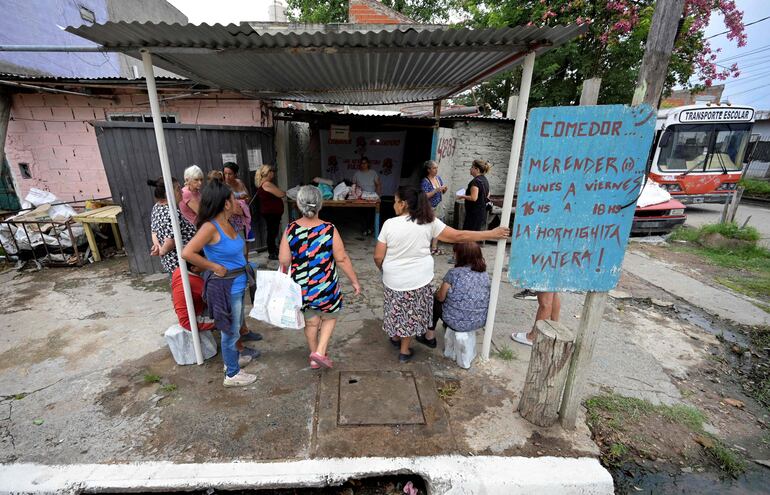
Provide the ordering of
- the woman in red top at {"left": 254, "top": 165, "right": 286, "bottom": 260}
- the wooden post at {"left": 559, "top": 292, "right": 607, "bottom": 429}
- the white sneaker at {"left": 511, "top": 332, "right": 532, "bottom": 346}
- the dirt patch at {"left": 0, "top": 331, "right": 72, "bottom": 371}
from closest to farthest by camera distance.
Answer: the wooden post at {"left": 559, "top": 292, "right": 607, "bottom": 429} < the dirt patch at {"left": 0, "top": 331, "right": 72, "bottom": 371} < the white sneaker at {"left": 511, "top": 332, "right": 532, "bottom": 346} < the woman in red top at {"left": 254, "top": 165, "right": 286, "bottom": 260}

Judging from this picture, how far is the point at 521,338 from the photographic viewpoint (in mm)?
3688

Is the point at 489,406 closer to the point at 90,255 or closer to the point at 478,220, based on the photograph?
the point at 478,220

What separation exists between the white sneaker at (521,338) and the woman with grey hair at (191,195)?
357cm

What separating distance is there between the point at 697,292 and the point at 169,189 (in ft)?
23.0

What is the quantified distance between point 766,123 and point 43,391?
29.6m

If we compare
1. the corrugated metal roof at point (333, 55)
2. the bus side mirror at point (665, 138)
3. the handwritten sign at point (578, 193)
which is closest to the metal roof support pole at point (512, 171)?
the corrugated metal roof at point (333, 55)

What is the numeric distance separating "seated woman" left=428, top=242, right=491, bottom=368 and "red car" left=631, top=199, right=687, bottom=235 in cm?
668

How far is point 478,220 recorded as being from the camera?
18.0 ft

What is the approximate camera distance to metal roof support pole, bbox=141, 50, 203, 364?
268 cm

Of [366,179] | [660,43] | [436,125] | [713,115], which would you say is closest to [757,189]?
[713,115]

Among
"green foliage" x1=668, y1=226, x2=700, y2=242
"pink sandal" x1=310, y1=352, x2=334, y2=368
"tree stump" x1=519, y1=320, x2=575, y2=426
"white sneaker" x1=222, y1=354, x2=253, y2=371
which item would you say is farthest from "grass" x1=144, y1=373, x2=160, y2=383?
"green foliage" x1=668, y1=226, x2=700, y2=242

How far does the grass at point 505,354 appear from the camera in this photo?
11.1ft

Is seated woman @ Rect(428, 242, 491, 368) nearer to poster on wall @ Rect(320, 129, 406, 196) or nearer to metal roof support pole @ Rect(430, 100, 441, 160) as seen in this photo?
metal roof support pole @ Rect(430, 100, 441, 160)

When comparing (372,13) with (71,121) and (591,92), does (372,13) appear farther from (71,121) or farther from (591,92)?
(591,92)
